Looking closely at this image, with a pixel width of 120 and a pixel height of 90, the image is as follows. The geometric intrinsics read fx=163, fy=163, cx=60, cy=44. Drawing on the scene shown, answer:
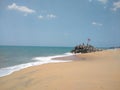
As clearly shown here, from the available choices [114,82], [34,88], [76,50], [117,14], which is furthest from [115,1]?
[76,50]

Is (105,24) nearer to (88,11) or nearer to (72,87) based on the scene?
(88,11)

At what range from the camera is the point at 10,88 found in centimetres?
260

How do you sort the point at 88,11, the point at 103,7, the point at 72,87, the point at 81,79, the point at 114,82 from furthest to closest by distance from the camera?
1. the point at 88,11
2. the point at 103,7
3. the point at 81,79
4. the point at 114,82
5. the point at 72,87

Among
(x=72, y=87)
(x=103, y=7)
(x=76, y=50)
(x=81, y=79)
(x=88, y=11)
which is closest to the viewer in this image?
(x=72, y=87)

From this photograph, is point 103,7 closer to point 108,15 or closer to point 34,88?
point 108,15

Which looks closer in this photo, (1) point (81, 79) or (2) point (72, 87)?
(2) point (72, 87)

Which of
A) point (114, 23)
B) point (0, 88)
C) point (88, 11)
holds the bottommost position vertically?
point (0, 88)

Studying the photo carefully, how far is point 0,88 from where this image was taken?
8.85ft

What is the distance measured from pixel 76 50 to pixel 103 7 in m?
9.71

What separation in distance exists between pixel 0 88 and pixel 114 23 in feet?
10.0

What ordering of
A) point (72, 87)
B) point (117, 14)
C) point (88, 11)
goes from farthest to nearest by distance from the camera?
point (88, 11) < point (117, 14) < point (72, 87)

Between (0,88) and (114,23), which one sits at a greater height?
(114,23)

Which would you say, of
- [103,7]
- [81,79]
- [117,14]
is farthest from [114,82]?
[103,7]

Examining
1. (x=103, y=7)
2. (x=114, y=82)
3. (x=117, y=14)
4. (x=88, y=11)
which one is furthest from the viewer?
(x=88, y=11)
